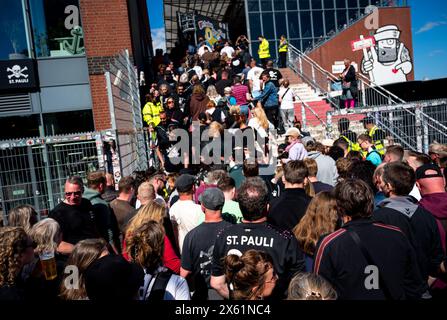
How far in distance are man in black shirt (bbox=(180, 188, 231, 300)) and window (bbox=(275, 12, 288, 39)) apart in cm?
2537

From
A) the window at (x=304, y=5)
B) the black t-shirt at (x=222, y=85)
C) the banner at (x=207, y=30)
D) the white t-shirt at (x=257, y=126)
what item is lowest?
the white t-shirt at (x=257, y=126)

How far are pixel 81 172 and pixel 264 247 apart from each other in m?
4.89

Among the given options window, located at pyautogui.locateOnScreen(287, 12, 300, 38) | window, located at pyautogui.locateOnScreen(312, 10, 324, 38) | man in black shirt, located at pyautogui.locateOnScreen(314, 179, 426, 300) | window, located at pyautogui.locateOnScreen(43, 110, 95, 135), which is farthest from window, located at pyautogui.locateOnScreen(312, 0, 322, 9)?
man in black shirt, located at pyautogui.locateOnScreen(314, 179, 426, 300)

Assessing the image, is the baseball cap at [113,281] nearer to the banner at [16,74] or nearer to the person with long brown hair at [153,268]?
the person with long brown hair at [153,268]

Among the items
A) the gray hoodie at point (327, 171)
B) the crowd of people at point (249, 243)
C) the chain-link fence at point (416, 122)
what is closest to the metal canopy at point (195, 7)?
the chain-link fence at point (416, 122)

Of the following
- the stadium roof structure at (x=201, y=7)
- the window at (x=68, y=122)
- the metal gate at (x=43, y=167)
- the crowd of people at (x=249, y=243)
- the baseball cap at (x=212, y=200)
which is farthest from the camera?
the stadium roof structure at (x=201, y=7)

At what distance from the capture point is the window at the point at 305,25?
90.5ft

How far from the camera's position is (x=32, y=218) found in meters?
3.99

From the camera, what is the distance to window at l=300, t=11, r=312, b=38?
27.6 meters

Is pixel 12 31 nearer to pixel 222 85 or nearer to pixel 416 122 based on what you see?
pixel 222 85

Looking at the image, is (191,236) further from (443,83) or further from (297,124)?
(443,83)

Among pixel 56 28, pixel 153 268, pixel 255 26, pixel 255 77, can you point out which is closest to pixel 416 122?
pixel 255 77

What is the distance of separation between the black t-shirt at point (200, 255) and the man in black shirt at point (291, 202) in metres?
0.72
